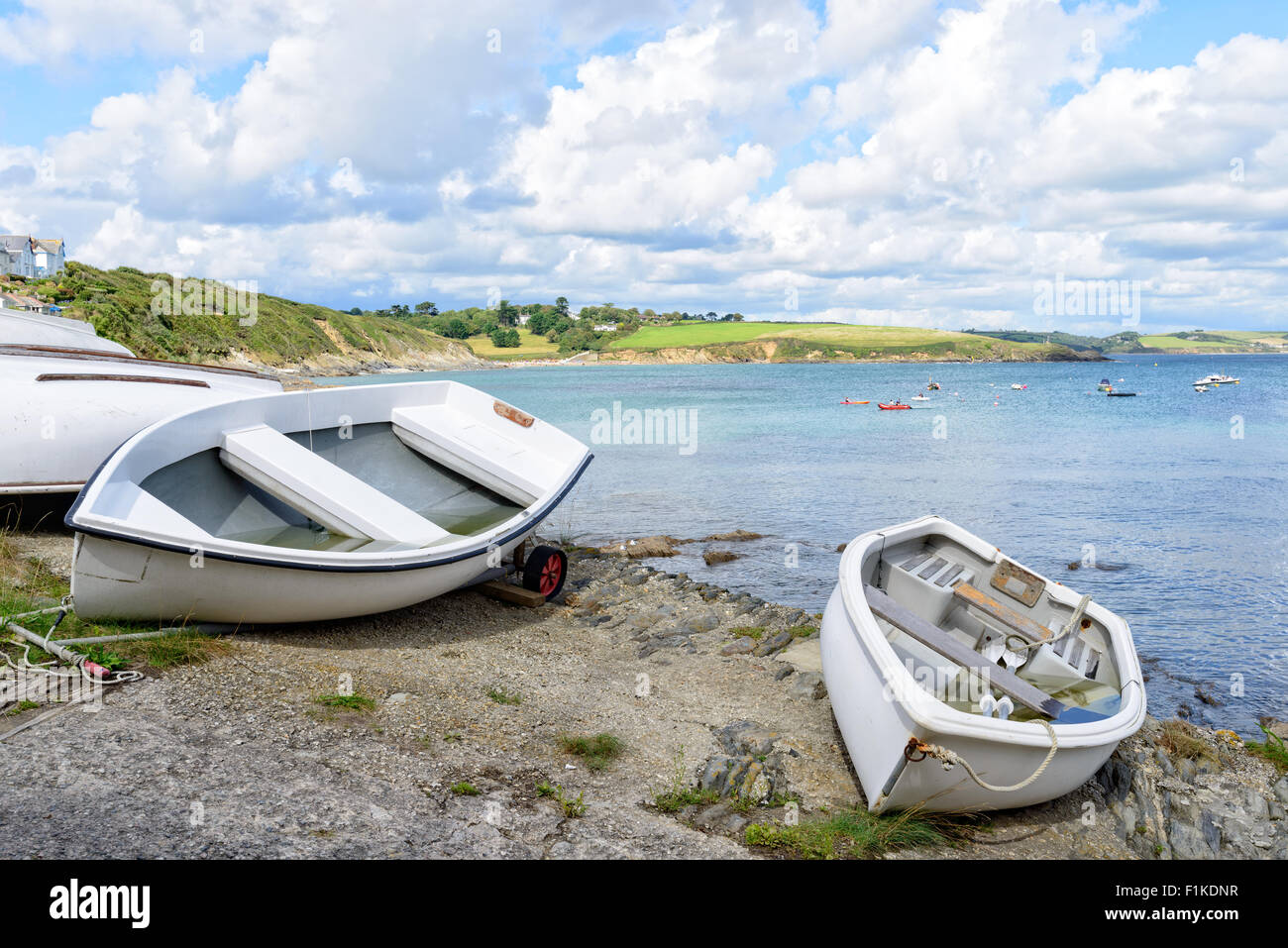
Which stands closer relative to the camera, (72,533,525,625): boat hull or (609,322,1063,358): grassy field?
(72,533,525,625): boat hull

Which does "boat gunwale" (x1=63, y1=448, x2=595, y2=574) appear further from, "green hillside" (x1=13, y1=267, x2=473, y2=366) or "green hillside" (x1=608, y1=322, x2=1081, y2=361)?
"green hillside" (x1=608, y1=322, x2=1081, y2=361)

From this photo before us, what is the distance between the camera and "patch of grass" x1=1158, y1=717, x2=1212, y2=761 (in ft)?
24.8

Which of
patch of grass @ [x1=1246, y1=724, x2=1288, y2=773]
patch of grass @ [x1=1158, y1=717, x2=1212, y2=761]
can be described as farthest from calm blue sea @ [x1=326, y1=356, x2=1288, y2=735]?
patch of grass @ [x1=1158, y1=717, x2=1212, y2=761]

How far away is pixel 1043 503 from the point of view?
21.4 meters

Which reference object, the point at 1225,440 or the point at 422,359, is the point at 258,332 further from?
the point at 1225,440

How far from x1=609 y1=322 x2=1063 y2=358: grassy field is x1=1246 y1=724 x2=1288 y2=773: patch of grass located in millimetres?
135569

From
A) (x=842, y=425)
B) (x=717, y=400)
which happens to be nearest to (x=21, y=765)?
(x=842, y=425)

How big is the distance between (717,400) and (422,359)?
58.6 m

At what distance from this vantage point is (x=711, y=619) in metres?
10.5

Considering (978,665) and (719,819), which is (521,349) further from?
(719,819)

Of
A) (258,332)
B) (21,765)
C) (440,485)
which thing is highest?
(258,332)

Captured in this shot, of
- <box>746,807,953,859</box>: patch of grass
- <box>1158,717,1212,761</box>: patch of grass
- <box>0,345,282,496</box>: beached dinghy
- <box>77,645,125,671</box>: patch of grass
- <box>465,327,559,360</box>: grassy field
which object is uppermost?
<box>465,327,559,360</box>: grassy field

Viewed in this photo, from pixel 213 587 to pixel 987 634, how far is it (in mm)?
6865

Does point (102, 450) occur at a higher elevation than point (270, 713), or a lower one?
higher
